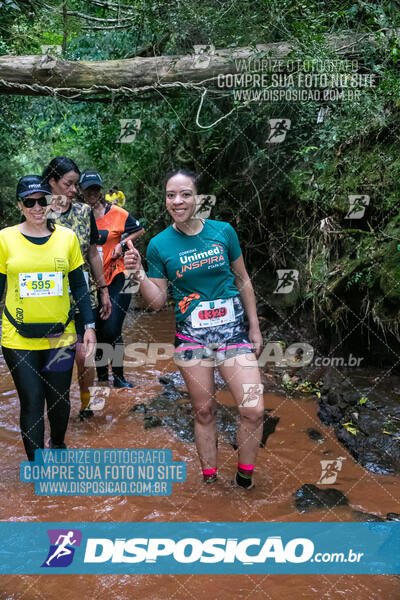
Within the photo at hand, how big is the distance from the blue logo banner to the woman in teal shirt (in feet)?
1.85

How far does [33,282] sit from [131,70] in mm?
4246

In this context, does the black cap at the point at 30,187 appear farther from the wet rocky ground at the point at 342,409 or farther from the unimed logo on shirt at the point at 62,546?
the wet rocky ground at the point at 342,409

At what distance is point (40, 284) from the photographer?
330cm

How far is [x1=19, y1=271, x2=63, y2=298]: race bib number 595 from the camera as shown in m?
3.27

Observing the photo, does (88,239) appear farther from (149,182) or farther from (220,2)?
(149,182)

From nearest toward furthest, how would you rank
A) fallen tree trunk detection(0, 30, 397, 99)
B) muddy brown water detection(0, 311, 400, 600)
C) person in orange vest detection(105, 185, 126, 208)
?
muddy brown water detection(0, 311, 400, 600), fallen tree trunk detection(0, 30, 397, 99), person in orange vest detection(105, 185, 126, 208)

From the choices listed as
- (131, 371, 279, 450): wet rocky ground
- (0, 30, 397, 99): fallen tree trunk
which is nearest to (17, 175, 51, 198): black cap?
(131, 371, 279, 450): wet rocky ground

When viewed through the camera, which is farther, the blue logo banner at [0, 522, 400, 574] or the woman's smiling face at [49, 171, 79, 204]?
the woman's smiling face at [49, 171, 79, 204]

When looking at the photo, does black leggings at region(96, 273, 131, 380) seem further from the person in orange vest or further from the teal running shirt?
the person in orange vest

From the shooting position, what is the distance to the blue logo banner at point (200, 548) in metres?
2.72

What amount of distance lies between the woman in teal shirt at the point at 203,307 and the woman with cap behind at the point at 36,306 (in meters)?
0.63

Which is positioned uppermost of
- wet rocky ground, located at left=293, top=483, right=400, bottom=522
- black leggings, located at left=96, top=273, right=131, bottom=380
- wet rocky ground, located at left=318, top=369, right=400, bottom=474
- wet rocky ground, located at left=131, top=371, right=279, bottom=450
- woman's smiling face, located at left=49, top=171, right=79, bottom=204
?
woman's smiling face, located at left=49, top=171, right=79, bottom=204

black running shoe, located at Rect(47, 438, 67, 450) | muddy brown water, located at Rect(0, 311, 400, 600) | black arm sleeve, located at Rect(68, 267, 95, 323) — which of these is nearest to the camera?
muddy brown water, located at Rect(0, 311, 400, 600)

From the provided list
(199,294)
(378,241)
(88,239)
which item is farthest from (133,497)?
(378,241)
